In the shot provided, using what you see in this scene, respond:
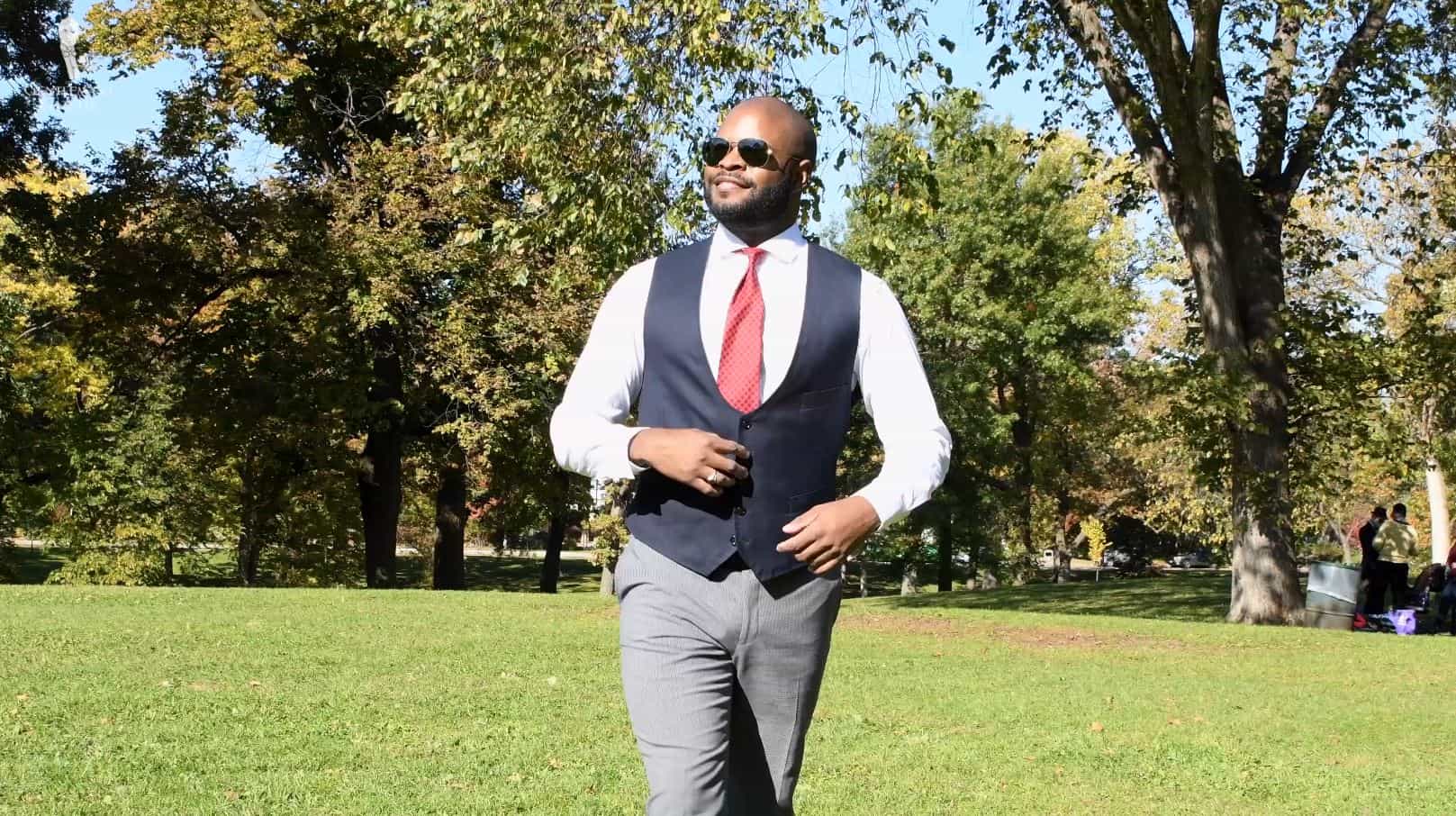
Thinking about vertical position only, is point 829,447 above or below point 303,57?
below

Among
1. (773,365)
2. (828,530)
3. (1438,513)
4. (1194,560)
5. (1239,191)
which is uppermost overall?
(1239,191)

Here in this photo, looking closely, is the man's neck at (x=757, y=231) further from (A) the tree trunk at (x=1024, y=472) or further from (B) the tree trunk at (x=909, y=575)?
(B) the tree trunk at (x=909, y=575)

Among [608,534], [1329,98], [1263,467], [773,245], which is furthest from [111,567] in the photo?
[773,245]

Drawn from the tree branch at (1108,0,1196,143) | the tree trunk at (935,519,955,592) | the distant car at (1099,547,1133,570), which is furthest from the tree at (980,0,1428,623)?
the distant car at (1099,547,1133,570)

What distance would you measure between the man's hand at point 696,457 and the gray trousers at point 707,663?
231 mm

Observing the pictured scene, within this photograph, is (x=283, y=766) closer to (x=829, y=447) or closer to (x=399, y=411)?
(x=829, y=447)

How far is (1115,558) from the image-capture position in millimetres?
65688

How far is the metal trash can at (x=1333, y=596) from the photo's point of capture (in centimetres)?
2227

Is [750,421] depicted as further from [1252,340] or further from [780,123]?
[1252,340]

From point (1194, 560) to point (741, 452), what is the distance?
250 ft

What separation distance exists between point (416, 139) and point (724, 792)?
27702mm

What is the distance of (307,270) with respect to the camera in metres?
28.2

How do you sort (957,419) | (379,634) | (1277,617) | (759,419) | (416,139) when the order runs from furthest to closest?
(957,419) < (416,139) < (1277,617) < (379,634) < (759,419)

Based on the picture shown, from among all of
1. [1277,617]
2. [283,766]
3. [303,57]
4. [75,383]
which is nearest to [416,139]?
[303,57]
